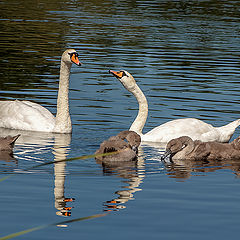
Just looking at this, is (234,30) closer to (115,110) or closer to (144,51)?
(144,51)

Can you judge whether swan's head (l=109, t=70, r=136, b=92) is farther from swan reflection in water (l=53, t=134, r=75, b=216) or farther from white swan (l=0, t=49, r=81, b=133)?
swan reflection in water (l=53, t=134, r=75, b=216)

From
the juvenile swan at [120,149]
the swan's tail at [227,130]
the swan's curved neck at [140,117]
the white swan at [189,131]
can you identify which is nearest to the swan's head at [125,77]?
the swan's curved neck at [140,117]

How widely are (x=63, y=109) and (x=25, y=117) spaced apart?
2.51ft

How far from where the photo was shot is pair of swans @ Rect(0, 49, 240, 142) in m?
13.5

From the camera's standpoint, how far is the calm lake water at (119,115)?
845cm

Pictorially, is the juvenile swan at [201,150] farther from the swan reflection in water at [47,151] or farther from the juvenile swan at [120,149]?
the swan reflection in water at [47,151]

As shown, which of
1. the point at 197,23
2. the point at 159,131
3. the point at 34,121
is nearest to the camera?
the point at 159,131

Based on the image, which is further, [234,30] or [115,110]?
[234,30]

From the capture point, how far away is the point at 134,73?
22.0 meters

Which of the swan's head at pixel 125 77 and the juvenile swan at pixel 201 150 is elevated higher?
the swan's head at pixel 125 77

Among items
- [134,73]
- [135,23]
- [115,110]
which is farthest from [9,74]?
[135,23]

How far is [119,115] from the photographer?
15906 millimetres

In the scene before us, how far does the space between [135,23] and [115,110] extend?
71.2 feet

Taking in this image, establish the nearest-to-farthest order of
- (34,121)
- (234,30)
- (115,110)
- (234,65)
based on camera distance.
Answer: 1. (34,121)
2. (115,110)
3. (234,65)
4. (234,30)
